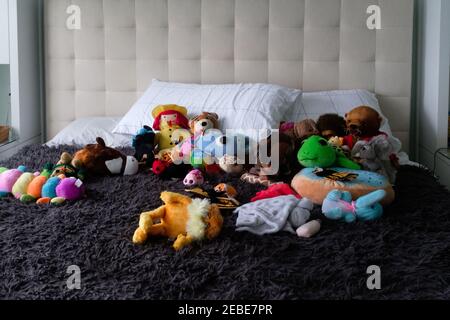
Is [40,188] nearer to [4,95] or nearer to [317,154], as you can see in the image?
[317,154]

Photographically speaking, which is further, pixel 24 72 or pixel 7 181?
pixel 24 72

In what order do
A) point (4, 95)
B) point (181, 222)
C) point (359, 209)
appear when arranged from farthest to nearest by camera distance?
point (4, 95) → point (359, 209) → point (181, 222)

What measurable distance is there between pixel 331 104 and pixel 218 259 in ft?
4.90

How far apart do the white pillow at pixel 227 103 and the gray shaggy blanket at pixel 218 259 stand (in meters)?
0.83

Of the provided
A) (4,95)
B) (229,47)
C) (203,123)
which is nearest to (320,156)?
(203,123)

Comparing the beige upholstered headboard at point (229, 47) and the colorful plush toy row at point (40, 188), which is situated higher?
the beige upholstered headboard at point (229, 47)

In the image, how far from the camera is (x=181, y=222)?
1284 mm

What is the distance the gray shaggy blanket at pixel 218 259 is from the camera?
1.00 metres

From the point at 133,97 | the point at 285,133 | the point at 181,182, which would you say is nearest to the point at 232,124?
the point at 285,133

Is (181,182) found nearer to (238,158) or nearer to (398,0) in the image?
(238,158)

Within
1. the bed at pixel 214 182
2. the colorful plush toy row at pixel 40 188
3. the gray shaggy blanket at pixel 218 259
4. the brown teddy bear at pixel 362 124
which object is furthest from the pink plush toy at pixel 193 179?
the brown teddy bear at pixel 362 124

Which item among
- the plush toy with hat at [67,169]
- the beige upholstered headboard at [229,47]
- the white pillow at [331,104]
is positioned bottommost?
the plush toy with hat at [67,169]

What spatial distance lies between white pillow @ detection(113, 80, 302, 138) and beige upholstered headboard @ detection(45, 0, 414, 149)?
255 mm

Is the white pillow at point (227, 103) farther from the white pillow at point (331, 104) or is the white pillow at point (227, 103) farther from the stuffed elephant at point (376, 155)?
the stuffed elephant at point (376, 155)
